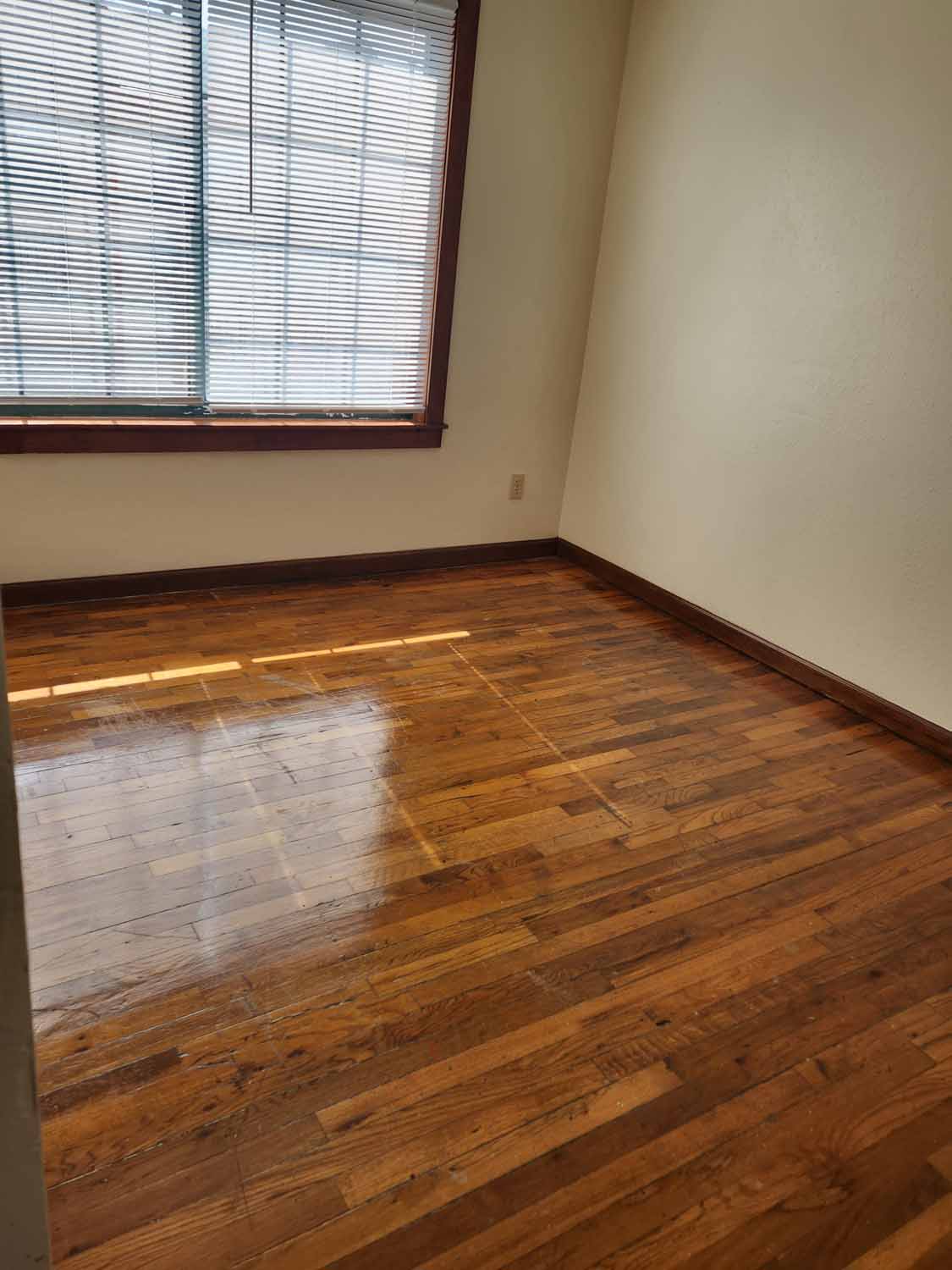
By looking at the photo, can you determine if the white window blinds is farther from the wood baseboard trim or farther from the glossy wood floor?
the glossy wood floor

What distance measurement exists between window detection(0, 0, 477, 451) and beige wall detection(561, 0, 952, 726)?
31.3 inches

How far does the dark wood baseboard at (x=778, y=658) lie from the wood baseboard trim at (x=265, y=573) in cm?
38

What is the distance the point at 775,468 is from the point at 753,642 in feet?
2.06

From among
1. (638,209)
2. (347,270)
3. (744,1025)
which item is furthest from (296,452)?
(744,1025)

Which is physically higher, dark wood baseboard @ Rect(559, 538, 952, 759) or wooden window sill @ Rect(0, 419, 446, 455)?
wooden window sill @ Rect(0, 419, 446, 455)

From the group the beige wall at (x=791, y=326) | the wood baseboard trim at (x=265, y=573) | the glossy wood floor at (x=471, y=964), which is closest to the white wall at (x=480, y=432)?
the wood baseboard trim at (x=265, y=573)

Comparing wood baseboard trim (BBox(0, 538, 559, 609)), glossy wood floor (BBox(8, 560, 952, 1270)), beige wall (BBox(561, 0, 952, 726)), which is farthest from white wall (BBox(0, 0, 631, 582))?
glossy wood floor (BBox(8, 560, 952, 1270))

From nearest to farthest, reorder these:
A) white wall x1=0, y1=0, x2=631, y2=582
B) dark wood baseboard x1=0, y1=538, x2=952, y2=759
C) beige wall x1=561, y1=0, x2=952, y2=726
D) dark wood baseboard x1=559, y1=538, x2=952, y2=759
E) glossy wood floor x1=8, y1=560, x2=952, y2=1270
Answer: glossy wood floor x1=8, y1=560, x2=952, y2=1270
beige wall x1=561, y1=0, x2=952, y2=726
dark wood baseboard x1=559, y1=538, x2=952, y2=759
dark wood baseboard x1=0, y1=538, x2=952, y2=759
white wall x1=0, y1=0, x2=631, y2=582

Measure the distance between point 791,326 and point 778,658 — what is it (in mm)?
1138

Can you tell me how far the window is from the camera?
9.02 feet

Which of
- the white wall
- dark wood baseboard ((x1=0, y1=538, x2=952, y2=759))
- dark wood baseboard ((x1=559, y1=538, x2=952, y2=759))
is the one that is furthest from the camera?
the white wall

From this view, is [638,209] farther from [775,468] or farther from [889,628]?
[889,628]

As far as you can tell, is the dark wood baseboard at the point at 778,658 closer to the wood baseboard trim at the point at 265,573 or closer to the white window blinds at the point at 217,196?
the wood baseboard trim at the point at 265,573

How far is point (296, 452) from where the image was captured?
3.46 meters
